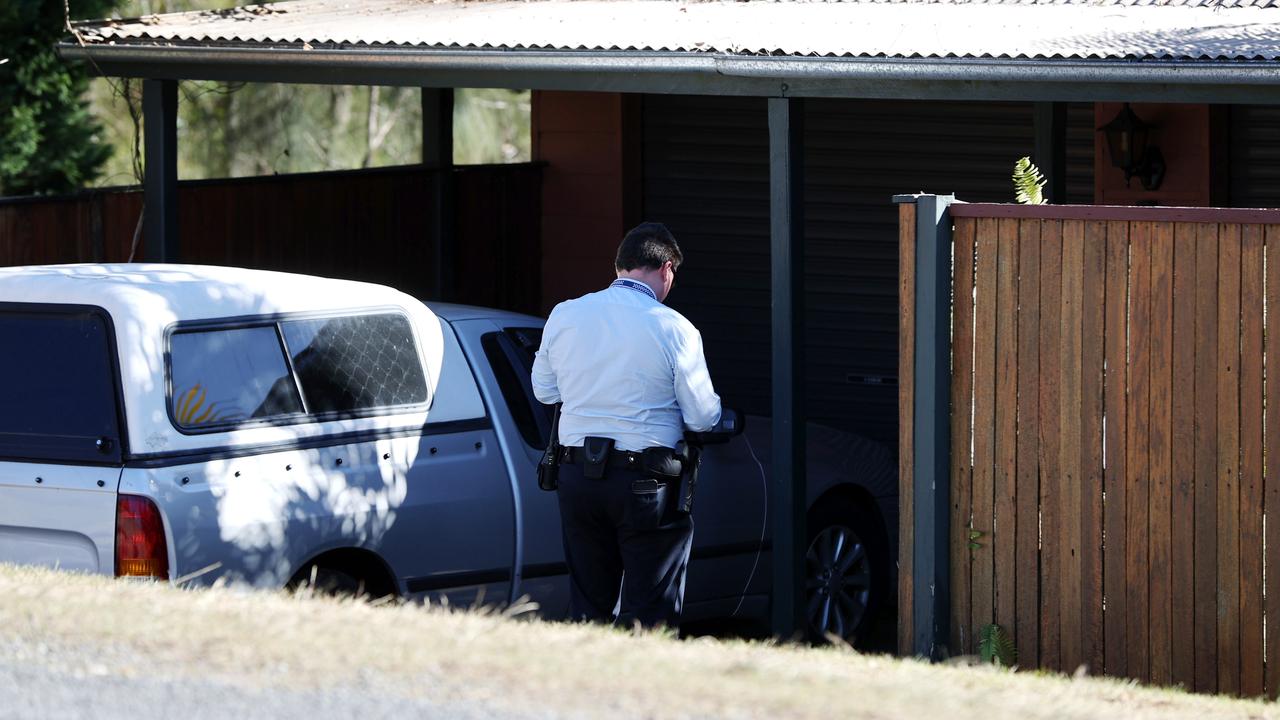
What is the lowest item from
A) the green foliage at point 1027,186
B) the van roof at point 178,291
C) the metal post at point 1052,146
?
the van roof at point 178,291

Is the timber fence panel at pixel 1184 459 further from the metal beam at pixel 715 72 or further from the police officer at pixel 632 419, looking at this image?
the police officer at pixel 632 419

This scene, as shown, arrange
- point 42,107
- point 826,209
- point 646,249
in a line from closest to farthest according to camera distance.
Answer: point 646,249 → point 826,209 → point 42,107

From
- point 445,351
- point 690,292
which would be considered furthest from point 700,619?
point 690,292

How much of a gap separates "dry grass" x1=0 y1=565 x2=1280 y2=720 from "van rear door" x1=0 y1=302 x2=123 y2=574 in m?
0.16

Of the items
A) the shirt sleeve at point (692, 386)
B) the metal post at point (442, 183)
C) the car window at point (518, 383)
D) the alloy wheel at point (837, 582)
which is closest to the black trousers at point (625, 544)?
the shirt sleeve at point (692, 386)

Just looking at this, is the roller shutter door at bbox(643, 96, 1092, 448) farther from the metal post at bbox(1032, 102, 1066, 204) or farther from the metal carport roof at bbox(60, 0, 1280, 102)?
the metal carport roof at bbox(60, 0, 1280, 102)

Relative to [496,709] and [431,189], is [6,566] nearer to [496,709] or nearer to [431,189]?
[496,709]

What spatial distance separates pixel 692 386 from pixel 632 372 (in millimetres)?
230

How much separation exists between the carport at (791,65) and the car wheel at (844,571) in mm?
476

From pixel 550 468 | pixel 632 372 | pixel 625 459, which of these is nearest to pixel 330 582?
pixel 550 468

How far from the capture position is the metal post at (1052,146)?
941 cm

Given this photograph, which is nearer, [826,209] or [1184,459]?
[1184,459]

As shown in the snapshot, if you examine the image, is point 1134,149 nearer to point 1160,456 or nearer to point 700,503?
point 700,503

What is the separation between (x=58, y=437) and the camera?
5.78 m
